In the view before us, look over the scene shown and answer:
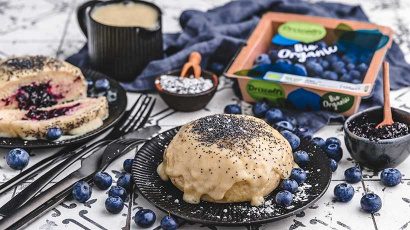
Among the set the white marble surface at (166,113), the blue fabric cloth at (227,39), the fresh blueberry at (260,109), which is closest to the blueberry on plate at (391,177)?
the white marble surface at (166,113)

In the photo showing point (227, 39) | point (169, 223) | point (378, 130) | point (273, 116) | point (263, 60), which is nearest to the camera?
point (169, 223)

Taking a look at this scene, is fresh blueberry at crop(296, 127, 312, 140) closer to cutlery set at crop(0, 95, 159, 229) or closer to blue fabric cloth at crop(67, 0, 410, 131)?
blue fabric cloth at crop(67, 0, 410, 131)

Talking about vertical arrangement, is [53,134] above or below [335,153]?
above

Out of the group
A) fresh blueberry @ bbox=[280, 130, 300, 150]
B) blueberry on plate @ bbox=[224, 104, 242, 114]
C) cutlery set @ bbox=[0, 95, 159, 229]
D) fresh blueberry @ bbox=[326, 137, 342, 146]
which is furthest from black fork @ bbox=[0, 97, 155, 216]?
fresh blueberry @ bbox=[326, 137, 342, 146]

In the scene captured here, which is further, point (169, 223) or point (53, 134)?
point (53, 134)

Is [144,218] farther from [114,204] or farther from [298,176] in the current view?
[298,176]

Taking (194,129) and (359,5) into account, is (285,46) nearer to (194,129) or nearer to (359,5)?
(359,5)

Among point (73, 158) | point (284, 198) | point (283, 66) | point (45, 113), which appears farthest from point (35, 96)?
point (284, 198)

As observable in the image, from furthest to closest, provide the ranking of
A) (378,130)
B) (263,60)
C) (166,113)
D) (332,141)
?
(263,60), (166,113), (332,141), (378,130)

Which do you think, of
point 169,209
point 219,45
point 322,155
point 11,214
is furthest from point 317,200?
point 219,45
